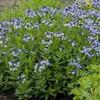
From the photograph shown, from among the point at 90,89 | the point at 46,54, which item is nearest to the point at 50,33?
the point at 46,54

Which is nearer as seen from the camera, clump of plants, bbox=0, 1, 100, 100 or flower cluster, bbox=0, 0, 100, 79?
clump of plants, bbox=0, 1, 100, 100

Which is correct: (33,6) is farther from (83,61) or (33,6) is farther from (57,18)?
(83,61)

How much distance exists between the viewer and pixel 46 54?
Result: 4496mm

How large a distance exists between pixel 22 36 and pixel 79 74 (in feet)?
3.38

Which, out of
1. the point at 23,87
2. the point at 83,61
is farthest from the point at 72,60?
the point at 23,87

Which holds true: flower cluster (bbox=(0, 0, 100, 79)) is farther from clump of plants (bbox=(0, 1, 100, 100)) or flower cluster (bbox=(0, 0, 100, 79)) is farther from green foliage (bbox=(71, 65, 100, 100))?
green foliage (bbox=(71, 65, 100, 100))

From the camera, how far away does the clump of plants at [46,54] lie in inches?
172

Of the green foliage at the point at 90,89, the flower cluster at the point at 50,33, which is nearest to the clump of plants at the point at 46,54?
the flower cluster at the point at 50,33

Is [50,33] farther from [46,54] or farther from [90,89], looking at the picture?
[90,89]

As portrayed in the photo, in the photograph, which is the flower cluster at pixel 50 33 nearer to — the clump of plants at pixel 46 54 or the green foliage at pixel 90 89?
the clump of plants at pixel 46 54

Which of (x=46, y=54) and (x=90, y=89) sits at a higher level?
(x=46, y=54)

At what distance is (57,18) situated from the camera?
5.26 meters

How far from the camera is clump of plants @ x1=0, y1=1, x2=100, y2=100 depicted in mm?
4359

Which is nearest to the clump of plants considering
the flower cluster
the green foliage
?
the flower cluster
